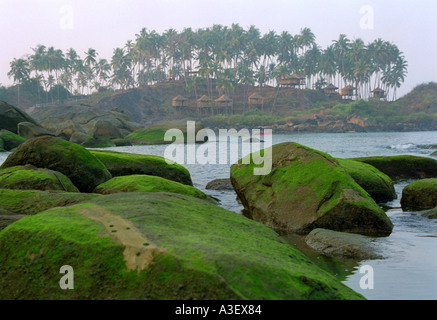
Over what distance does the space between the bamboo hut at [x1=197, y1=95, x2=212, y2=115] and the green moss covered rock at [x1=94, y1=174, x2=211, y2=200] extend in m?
86.9

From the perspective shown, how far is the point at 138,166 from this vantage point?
1171 centimetres

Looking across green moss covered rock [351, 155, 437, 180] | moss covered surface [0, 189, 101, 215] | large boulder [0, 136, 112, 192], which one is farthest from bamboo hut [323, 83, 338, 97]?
moss covered surface [0, 189, 101, 215]

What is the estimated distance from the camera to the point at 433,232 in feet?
24.4

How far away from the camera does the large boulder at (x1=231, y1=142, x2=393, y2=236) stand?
24.8 feet

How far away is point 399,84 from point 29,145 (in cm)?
11561

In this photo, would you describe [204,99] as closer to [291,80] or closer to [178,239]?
[291,80]

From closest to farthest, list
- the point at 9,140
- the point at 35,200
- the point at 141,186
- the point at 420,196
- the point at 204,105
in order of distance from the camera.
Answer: the point at 35,200
the point at 141,186
the point at 420,196
the point at 9,140
the point at 204,105

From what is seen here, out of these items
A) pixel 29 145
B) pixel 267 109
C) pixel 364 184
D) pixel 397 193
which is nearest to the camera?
pixel 29 145

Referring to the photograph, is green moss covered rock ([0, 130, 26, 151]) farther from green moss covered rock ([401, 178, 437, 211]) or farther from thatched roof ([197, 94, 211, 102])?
thatched roof ([197, 94, 211, 102])

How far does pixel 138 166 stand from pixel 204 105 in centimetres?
8621

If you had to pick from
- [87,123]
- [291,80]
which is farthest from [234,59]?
[87,123]

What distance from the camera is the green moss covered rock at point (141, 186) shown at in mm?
8578

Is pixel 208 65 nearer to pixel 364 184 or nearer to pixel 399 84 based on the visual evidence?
pixel 399 84

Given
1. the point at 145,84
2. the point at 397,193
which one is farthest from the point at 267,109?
the point at 397,193
